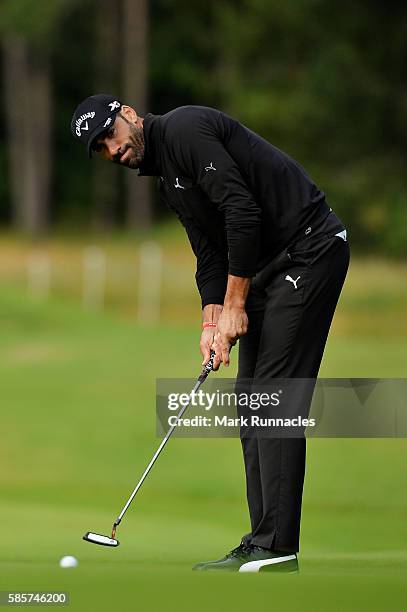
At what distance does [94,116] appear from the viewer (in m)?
4.30

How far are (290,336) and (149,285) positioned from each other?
24037 mm

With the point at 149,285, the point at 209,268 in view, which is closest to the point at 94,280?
the point at 149,285

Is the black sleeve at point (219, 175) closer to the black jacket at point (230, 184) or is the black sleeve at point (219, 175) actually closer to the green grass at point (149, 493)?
the black jacket at point (230, 184)

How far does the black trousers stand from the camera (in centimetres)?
440

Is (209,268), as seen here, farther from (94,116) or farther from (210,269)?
(94,116)

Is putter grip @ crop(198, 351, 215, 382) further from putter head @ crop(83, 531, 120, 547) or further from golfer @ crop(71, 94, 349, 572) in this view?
putter head @ crop(83, 531, 120, 547)

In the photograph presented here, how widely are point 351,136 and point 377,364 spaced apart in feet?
49.6

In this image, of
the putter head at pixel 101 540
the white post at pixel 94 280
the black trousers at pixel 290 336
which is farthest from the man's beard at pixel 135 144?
the white post at pixel 94 280

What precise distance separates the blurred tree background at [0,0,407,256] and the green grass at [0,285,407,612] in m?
11.5

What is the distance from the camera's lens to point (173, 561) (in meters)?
4.76

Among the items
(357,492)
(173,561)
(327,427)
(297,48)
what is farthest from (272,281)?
(297,48)

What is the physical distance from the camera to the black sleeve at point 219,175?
4.22 meters

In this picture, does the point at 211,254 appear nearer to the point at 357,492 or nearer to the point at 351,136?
the point at 357,492

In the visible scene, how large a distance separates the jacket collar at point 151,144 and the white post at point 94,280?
21.5 metres
